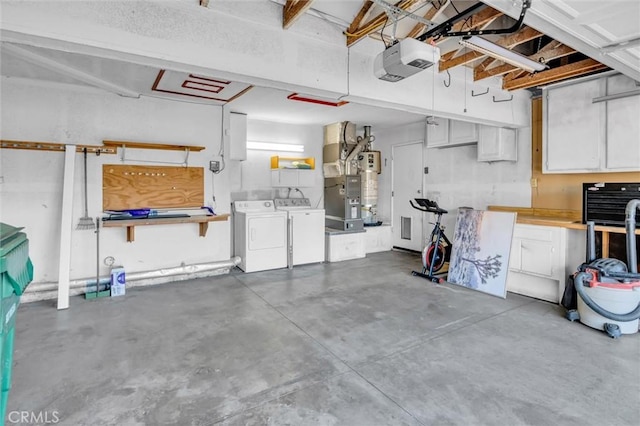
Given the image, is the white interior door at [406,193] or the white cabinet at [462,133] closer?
the white cabinet at [462,133]

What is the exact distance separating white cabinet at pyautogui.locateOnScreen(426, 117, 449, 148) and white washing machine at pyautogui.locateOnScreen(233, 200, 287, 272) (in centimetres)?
283

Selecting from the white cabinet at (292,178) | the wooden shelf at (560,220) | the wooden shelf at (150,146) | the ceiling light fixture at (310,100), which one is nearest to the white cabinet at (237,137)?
the wooden shelf at (150,146)

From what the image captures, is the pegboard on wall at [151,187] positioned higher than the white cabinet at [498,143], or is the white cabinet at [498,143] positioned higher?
the white cabinet at [498,143]

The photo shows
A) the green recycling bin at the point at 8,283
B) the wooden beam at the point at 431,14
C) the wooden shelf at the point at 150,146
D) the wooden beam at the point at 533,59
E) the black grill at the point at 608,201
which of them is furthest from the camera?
the wooden shelf at the point at 150,146

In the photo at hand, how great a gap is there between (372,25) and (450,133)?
128 inches

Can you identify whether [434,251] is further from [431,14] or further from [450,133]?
[431,14]

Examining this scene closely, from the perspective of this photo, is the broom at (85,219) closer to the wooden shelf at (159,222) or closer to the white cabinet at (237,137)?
the wooden shelf at (159,222)

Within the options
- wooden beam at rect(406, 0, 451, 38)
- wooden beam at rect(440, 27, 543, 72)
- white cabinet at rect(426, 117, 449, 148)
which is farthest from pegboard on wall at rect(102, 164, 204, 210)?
white cabinet at rect(426, 117, 449, 148)

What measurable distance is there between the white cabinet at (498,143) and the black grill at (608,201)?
50.7 inches

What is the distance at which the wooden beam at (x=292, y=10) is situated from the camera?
2287mm

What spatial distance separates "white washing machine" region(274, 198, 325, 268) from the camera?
5.49 metres

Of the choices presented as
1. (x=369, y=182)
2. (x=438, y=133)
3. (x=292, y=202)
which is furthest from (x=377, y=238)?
(x=438, y=133)

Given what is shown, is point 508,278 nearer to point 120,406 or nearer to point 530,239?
point 530,239

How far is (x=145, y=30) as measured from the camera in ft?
6.89
